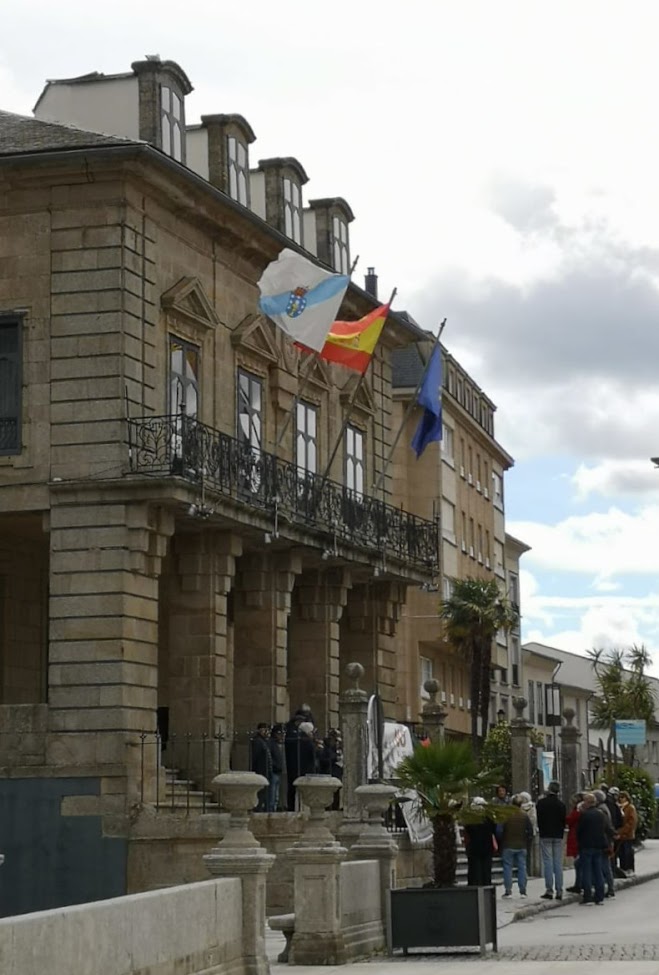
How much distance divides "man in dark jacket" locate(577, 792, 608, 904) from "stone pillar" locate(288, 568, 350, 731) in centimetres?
828

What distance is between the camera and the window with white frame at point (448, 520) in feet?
212

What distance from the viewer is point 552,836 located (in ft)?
96.0

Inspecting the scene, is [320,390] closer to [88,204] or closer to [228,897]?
[88,204]

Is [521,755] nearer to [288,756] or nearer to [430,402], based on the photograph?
[288,756]

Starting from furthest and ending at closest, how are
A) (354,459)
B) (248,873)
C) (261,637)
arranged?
(354,459) → (261,637) → (248,873)

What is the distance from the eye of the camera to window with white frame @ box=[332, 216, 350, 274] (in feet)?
132

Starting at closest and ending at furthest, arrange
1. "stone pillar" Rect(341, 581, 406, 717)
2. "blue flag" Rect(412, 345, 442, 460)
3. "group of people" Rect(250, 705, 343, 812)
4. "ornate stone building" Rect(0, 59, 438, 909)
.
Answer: "ornate stone building" Rect(0, 59, 438, 909) < "group of people" Rect(250, 705, 343, 812) < "blue flag" Rect(412, 345, 442, 460) < "stone pillar" Rect(341, 581, 406, 717)

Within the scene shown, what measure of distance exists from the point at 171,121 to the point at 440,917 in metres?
17.2

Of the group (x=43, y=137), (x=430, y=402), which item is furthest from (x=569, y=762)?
(x=43, y=137)

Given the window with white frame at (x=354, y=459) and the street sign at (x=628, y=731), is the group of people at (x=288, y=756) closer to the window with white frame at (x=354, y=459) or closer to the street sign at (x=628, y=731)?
the window with white frame at (x=354, y=459)

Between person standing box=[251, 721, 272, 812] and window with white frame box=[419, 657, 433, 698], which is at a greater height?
window with white frame box=[419, 657, 433, 698]

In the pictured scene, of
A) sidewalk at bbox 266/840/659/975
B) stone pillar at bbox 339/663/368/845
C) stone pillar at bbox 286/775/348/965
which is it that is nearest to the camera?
sidewalk at bbox 266/840/659/975

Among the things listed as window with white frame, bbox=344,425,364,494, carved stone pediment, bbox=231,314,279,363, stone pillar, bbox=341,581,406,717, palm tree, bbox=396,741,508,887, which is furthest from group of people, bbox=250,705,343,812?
window with white frame, bbox=344,425,364,494

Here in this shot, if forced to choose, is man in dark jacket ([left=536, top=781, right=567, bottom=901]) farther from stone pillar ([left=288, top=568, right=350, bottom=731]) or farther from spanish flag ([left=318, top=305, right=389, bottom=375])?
spanish flag ([left=318, top=305, right=389, bottom=375])
